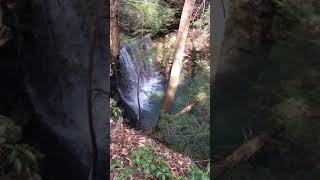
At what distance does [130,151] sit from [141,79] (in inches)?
81.3

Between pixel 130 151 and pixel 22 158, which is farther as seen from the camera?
pixel 130 151

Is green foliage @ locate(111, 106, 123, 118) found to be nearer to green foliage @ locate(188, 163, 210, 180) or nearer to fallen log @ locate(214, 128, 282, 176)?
green foliage @ locate(188, 163, 210, 180)

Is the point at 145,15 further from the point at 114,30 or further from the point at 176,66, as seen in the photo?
the point at 176,66

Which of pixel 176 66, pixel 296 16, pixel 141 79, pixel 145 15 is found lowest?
pixel 141 79

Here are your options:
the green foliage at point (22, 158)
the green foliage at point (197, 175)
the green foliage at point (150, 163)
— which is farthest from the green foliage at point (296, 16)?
the green foliage at point (197, 175)

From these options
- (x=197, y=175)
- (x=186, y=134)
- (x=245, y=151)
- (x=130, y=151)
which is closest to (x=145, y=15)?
(x=186, y=134)

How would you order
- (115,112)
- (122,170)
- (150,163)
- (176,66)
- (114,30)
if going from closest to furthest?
(122,170)
(150,163)
(115,112)
(114,30)
(176,66)

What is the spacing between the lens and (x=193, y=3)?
5.08m

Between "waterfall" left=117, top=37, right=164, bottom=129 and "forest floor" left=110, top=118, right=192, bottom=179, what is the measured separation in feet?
2.82

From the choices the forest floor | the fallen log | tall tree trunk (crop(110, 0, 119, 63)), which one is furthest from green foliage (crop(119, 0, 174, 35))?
the fallen log

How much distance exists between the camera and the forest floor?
3682 mm

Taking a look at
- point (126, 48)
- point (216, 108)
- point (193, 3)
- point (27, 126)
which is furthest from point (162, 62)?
point (27, 126)

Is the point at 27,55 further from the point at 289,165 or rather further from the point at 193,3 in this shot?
the point at 193,3

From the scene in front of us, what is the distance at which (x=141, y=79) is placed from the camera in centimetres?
584
